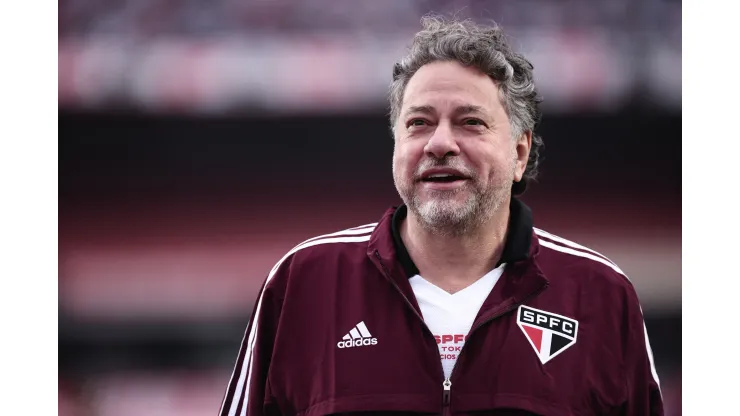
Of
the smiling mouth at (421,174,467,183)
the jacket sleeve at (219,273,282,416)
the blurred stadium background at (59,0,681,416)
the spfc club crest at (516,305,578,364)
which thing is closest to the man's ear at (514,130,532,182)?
the smiling mouth at (421,174,467,183)

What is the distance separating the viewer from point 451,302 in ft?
4.42

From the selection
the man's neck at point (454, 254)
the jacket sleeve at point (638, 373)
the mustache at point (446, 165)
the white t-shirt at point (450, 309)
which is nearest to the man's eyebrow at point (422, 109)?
the mustache at point (446, 165)

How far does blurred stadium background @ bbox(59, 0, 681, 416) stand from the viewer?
1.99 meters

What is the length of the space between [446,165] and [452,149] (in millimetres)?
37

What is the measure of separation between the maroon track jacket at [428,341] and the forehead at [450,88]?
279mm

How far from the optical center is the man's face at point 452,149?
1.34 meters

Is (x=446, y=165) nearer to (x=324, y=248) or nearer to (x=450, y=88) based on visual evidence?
(x=450, y=88)

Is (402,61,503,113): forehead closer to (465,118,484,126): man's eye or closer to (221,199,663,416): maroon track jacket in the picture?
(465,118,484,126): man's eye

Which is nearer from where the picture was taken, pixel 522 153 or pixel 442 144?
pixel 442 144

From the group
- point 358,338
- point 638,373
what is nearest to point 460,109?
point 358,338

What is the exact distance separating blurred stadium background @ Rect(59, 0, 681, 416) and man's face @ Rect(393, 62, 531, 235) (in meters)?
0.63

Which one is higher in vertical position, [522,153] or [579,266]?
[522,153]

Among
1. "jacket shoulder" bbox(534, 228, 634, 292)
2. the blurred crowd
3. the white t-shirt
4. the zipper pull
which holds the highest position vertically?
the blurred crowd

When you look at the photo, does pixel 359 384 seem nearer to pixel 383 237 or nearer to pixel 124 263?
pixel 383 237
